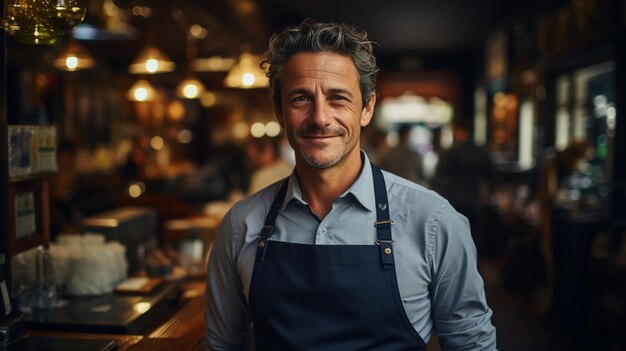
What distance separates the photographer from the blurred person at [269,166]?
17.4 ft

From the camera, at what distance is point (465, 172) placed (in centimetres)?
782

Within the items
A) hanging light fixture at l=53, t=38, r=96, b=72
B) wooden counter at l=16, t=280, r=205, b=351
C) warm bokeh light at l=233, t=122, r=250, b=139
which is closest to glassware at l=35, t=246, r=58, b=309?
wooden counter at l=16, t=280, r=205, b=351

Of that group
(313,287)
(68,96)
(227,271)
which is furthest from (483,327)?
(68,96)

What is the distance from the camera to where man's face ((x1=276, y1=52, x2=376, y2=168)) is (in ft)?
5.99

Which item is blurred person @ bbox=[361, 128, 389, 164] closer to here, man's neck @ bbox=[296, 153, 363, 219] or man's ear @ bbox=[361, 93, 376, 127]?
man's ear @ bbox=[361, 93, 376, 127]

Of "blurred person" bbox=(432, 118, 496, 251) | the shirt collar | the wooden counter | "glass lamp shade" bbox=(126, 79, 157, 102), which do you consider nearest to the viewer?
the shirt collar

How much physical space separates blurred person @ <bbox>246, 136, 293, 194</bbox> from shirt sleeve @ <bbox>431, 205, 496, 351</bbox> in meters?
3.31

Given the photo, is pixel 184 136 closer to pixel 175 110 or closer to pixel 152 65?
pixel 175 110

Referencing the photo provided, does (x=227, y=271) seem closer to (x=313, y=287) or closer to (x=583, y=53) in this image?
(x=313, y=287)

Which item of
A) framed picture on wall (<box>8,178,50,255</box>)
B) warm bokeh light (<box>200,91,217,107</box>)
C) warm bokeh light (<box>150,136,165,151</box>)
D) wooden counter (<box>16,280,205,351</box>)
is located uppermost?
warm bokeh light (<box>200,91,217,107</box>)

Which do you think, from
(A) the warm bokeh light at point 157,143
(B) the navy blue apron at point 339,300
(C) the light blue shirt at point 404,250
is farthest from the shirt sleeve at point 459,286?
(A) the warm bokeh light at point 157,143

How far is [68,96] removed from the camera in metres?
9.76

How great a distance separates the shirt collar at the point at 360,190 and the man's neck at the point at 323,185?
0.08 feet

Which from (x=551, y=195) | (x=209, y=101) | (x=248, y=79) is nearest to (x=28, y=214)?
(x=248, y=79)
